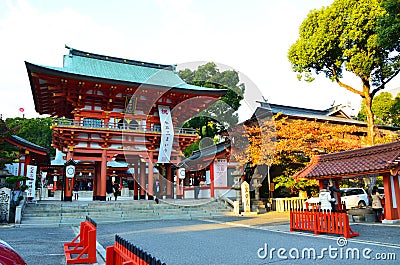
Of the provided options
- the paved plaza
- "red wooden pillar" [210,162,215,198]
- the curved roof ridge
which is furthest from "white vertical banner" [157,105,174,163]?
the paved plaza

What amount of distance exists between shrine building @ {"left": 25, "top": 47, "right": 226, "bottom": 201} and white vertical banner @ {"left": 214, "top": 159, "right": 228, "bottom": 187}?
301 centimetres

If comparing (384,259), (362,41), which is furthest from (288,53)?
(384,259)

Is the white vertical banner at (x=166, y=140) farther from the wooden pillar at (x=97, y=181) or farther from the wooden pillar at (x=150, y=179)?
the wooden pillar at (x=97, y=181)

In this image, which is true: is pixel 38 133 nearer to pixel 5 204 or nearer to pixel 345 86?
pixel 5 204

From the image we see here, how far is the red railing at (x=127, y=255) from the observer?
249 centimetres

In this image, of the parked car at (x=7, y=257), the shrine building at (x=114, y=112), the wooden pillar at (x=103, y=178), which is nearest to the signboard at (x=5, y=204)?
the shrine building at (x=114, y=112)

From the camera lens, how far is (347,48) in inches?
731

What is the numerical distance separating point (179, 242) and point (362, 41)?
1581 cm

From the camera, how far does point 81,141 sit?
18969 mm

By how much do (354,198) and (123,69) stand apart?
18.4 meters

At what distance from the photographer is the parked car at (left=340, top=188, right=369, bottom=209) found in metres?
19.0

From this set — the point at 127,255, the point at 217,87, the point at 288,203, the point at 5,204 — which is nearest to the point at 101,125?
the point at 5,204

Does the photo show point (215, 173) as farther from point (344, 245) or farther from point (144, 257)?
point (144, 257)

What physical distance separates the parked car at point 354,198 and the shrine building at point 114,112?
1032 cm
